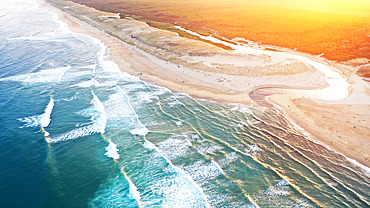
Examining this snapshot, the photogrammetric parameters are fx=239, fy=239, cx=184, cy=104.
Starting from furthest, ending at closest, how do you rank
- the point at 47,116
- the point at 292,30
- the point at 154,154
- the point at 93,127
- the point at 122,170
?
1. the point at 292,30
2. the point at 47,116
3. the point at 93,127
4. the point at 154,154
5. the point at 122,170

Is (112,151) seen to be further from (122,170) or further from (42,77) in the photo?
(42,77)

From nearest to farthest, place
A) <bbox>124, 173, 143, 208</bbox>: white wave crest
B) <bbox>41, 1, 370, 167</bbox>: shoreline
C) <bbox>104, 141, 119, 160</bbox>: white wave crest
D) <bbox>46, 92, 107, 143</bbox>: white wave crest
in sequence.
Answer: <bbox>124, 173, 143, 208</bbox>: white wave crest < <bbox>104, 141, 119, 160</bbox>: white wave crest < <bbox>46, 92, 107, 143</bbox>: white wave crest < <bbox>41, 1, 370, 167</bbox>: shoreline

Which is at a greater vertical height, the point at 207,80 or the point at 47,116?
the point at 207,80

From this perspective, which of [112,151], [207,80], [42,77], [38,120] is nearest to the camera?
[112,151]

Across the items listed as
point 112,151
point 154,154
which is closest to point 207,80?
point 154,154

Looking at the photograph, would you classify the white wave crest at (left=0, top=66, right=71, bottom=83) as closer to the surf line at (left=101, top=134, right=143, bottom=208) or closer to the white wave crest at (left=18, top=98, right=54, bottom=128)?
the white wave crest at (left=18, top=98, right=54, bottom=128)

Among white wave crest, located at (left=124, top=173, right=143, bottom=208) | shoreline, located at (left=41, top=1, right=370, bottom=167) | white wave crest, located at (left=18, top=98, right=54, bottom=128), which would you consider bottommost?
white wave crest, located at (left=18, top=98, right=54, bottom=128)

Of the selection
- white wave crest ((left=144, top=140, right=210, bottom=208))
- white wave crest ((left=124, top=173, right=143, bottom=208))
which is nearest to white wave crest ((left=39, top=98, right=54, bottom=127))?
white wave crest ((left=124, top=173, right=143, bottom=208))

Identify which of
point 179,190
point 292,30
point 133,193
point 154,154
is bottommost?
point 133,193

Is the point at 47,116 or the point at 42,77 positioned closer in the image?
the point at 47,116

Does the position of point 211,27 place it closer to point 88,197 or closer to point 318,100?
point 318,100
